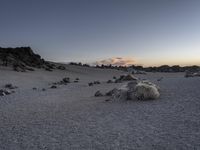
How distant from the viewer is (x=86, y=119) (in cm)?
945

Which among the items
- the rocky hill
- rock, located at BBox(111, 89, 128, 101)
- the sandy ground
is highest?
the rocky hill

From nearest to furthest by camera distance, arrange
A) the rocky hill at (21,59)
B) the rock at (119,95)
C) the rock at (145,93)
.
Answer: the rock at (145,93) < the rock at (119,95) < the rocky hill at (21,59)

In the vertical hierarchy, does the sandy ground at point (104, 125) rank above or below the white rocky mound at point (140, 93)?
below

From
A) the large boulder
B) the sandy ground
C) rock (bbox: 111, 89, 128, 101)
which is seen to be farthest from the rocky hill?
the sandy ground

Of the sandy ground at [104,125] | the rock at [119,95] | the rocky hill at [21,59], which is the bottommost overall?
the sandy ground at [104,125]

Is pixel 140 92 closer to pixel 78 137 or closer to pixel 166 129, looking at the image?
pixel 166 129

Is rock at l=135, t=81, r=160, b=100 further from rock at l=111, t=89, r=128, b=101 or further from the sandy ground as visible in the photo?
rock at l=111, t=89, r=128, b=101

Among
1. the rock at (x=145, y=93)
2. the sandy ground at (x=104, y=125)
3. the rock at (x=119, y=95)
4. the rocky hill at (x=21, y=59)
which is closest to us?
the sandy ground at (x=104, y=125)

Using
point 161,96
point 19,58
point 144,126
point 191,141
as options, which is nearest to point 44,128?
point 144,126

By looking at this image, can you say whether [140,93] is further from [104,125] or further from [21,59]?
[21,59]

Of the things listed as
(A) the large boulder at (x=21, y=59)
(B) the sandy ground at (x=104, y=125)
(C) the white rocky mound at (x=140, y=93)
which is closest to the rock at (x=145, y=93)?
(C) the white rocky mound at (x=140, y=93)

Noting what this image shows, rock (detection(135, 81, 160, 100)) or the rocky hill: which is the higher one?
the rocky hill

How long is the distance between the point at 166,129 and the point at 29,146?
3.49 m

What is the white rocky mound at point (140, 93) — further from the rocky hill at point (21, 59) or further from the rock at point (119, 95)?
the rocky hill at point (21, 59)
